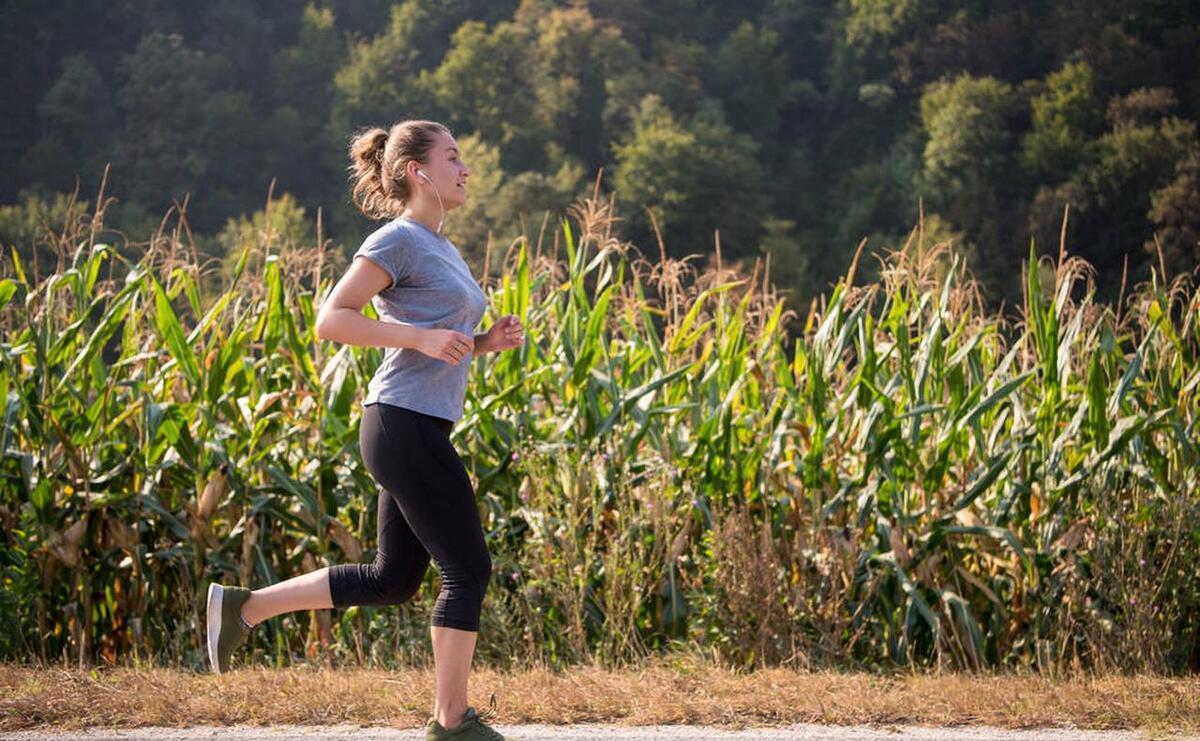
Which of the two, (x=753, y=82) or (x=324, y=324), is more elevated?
(x=753, y=82)

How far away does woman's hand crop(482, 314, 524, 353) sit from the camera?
3803 mm

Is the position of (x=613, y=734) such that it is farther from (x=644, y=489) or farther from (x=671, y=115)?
(x=671, y=115)

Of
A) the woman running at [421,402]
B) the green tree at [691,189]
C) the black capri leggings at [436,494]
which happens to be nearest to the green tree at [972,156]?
the green tree at [691,189]

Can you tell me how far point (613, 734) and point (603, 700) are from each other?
0.92 feet

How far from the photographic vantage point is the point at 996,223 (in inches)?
1925

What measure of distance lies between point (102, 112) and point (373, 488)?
54.8 metres

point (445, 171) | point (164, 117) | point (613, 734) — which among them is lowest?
point (613, 734)

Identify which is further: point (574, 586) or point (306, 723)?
point (574, 586)

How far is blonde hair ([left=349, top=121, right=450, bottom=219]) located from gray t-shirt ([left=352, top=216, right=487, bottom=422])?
15cm

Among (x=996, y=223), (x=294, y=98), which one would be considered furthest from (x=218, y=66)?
(x=996, y=223)

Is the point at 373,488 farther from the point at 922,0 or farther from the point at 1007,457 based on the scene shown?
the point at 922,0

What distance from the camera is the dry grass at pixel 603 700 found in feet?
13.8

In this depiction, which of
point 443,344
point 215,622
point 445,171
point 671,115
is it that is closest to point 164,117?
point 671,115

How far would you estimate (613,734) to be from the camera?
407 cm
